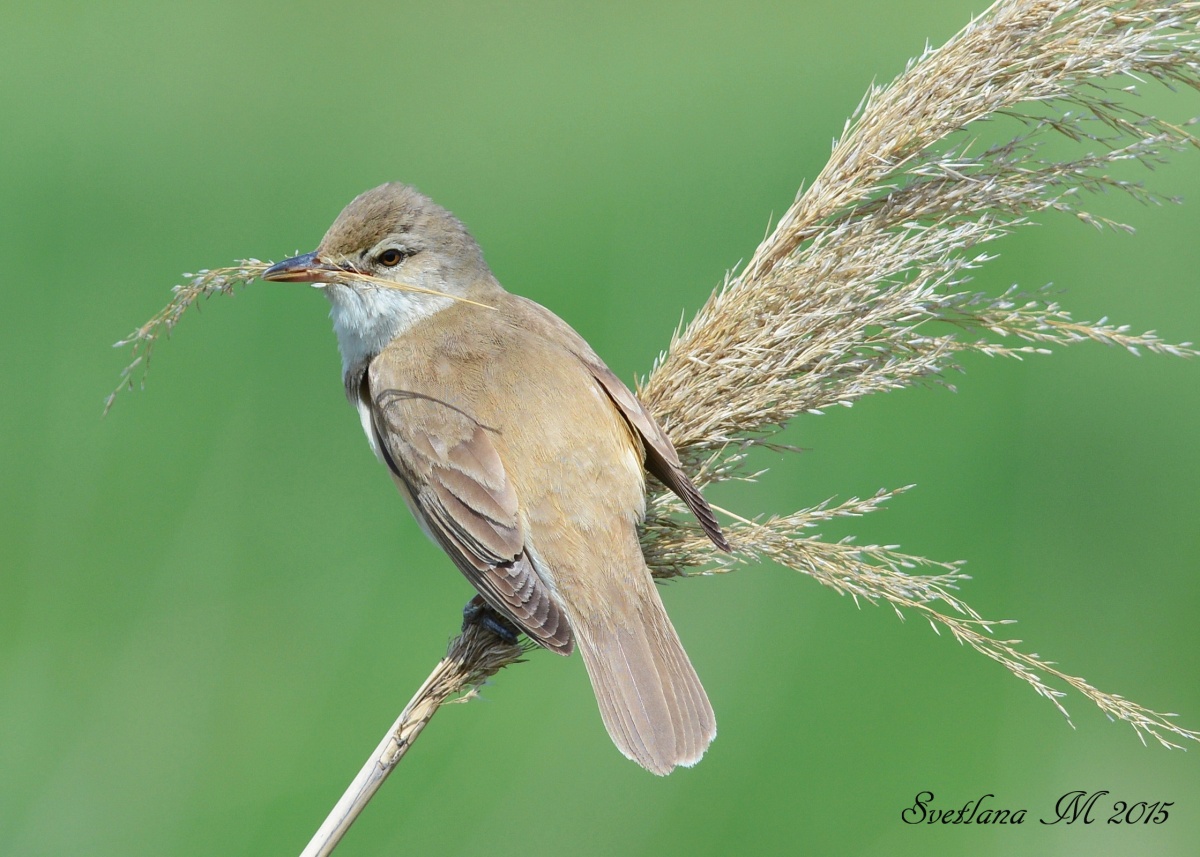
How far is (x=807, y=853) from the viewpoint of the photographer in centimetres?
459

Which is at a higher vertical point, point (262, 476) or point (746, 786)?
point (262, 476)

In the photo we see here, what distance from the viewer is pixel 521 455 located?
11.1 feet

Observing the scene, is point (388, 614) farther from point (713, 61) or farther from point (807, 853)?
point (713, 61)

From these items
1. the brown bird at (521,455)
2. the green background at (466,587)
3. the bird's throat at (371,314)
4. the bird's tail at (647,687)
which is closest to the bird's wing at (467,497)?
the brown bird at (521,455)

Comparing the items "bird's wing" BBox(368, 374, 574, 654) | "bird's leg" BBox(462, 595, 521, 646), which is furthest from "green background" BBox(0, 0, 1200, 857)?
"bird's wing" BBox(368, 374, 574, 654)

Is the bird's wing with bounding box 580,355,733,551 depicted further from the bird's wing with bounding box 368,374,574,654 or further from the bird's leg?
the bird's leg

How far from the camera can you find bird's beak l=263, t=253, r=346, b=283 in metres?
3.29

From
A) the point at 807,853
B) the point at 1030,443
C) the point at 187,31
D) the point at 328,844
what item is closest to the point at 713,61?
the point at 187,31

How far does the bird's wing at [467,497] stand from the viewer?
313cm

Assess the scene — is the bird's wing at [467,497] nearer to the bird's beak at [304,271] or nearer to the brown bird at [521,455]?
the brown bird at [521,455]

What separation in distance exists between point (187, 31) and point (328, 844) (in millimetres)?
8917

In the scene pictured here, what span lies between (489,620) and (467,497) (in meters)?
0.36

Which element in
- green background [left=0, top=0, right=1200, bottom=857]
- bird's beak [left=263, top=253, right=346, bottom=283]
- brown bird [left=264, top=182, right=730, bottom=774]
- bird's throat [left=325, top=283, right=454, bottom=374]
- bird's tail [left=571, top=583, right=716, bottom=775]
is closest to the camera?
bird's tail [left=571, top=583, right=716, bottom=775]

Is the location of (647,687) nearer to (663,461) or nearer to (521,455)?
(663,461)
